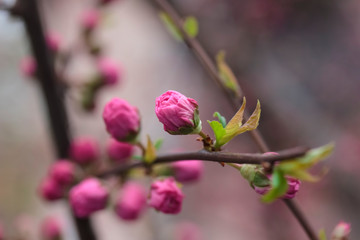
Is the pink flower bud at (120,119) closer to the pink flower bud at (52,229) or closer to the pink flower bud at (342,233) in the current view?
the pink flower bud at (342,233)

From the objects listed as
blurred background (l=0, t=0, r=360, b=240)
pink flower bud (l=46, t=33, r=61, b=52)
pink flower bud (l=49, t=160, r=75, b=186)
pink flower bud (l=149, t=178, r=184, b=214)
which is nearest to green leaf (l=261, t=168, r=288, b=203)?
pink flower bud (l=149, t=178, r=184, b=214)

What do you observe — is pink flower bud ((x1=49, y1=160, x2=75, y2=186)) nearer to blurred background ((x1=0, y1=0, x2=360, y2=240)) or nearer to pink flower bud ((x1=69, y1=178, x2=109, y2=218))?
pink flower bud ((x1=69, y1=178, x2=109, y2=218))

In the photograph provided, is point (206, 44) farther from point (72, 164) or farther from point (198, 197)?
point (72, 164)

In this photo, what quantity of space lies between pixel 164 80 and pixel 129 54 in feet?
1.27

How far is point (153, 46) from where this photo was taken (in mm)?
2398

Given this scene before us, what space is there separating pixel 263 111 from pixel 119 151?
94cm

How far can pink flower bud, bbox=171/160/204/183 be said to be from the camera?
0.46 meters

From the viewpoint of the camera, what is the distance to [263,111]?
4.66 ft

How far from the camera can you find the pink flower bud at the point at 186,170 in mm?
461

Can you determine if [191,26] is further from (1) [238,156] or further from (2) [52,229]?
(2) [52,229]

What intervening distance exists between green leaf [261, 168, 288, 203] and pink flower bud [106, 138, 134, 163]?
341 mm

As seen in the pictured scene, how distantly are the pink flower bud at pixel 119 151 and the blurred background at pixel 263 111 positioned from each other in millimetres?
662

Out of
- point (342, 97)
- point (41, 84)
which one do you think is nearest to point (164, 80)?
point (342, 97)

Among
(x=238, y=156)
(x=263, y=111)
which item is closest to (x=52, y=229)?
(x=238, y=156)
